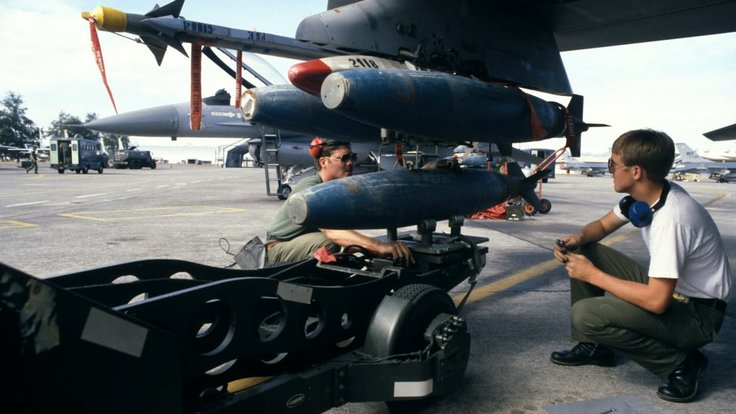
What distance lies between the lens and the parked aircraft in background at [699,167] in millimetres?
40688

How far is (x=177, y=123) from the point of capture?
16.6 metres

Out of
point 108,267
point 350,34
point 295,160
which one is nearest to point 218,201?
point 295,160

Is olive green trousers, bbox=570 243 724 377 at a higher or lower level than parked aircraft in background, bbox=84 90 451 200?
lower

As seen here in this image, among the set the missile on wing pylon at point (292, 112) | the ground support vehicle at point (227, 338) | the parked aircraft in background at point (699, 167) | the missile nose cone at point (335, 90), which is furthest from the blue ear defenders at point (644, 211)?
the parked aircraft in background at point (699, 167)

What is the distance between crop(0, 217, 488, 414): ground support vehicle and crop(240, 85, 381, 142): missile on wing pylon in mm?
1604

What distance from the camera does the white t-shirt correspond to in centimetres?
255

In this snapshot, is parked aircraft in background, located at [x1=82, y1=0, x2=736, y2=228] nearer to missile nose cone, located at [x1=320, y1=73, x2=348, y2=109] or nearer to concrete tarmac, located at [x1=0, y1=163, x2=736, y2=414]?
missile nose cone, located at [x1=320, y1=73, x2=348, y2=109]

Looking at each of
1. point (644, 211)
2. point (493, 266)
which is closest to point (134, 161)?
point (493, 266)

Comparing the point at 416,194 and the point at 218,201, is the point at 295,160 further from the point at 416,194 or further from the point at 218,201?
the point at 416,194

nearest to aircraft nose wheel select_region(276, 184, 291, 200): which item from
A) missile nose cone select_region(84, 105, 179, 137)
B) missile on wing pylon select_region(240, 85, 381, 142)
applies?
missile nose cone select_region(84, 105, 179, 137)

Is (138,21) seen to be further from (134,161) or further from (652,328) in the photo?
(134,161)

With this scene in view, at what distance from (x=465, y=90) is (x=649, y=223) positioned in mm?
1696

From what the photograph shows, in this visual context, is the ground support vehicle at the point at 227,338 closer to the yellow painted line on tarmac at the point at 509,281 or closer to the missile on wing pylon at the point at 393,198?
the missile on wing pylon at the point at 393,198

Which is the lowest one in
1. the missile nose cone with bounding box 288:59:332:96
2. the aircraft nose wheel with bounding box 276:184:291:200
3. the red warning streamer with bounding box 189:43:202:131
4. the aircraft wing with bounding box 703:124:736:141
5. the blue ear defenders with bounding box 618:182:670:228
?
the aircraft nose wheel with bounding box 276:184:291:200
